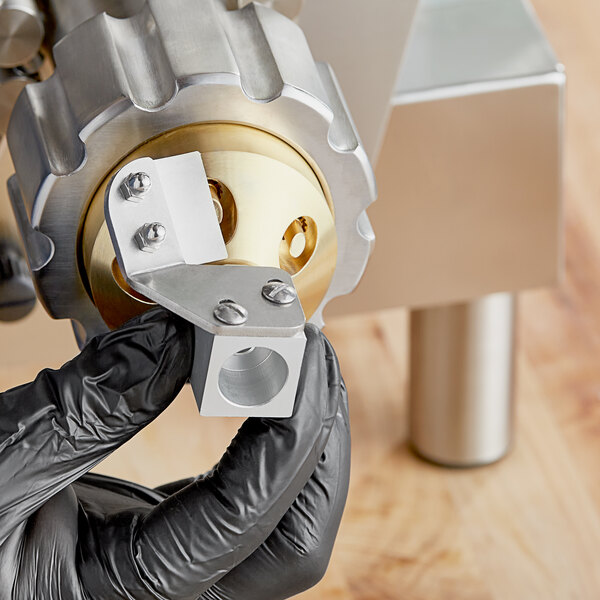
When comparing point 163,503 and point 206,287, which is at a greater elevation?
point 206,287

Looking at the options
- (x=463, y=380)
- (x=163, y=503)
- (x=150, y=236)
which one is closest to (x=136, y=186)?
(x=150, y=236)

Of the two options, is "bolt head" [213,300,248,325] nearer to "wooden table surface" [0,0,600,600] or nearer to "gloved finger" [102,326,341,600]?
"gloved finger" [102,326,341,600]

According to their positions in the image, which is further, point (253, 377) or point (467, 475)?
point (467, 475)

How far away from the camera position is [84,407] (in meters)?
0.31

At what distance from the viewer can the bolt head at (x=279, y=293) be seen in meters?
0.26

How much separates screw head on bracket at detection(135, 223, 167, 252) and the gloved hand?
32mm

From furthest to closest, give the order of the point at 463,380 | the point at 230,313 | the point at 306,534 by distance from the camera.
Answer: the point at 463,380 < the point at 306,534 < the point at 230,313

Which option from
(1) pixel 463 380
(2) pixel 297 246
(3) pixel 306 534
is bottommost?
(1) pixel 463 380

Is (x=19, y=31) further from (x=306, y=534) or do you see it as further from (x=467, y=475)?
(x=467, y=475)

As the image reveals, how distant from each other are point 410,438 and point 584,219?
40 cm

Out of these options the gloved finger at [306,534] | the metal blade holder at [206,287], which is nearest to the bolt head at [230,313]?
the metal blade holder at [206,287]

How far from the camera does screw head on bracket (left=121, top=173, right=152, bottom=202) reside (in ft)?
0.90

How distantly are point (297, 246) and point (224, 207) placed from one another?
0.09 ft

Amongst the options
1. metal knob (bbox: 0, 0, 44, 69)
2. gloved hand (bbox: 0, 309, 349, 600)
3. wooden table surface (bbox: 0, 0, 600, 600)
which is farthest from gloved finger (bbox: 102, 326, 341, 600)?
wooden table surface (bbox: 0, 0, 600, 600)
